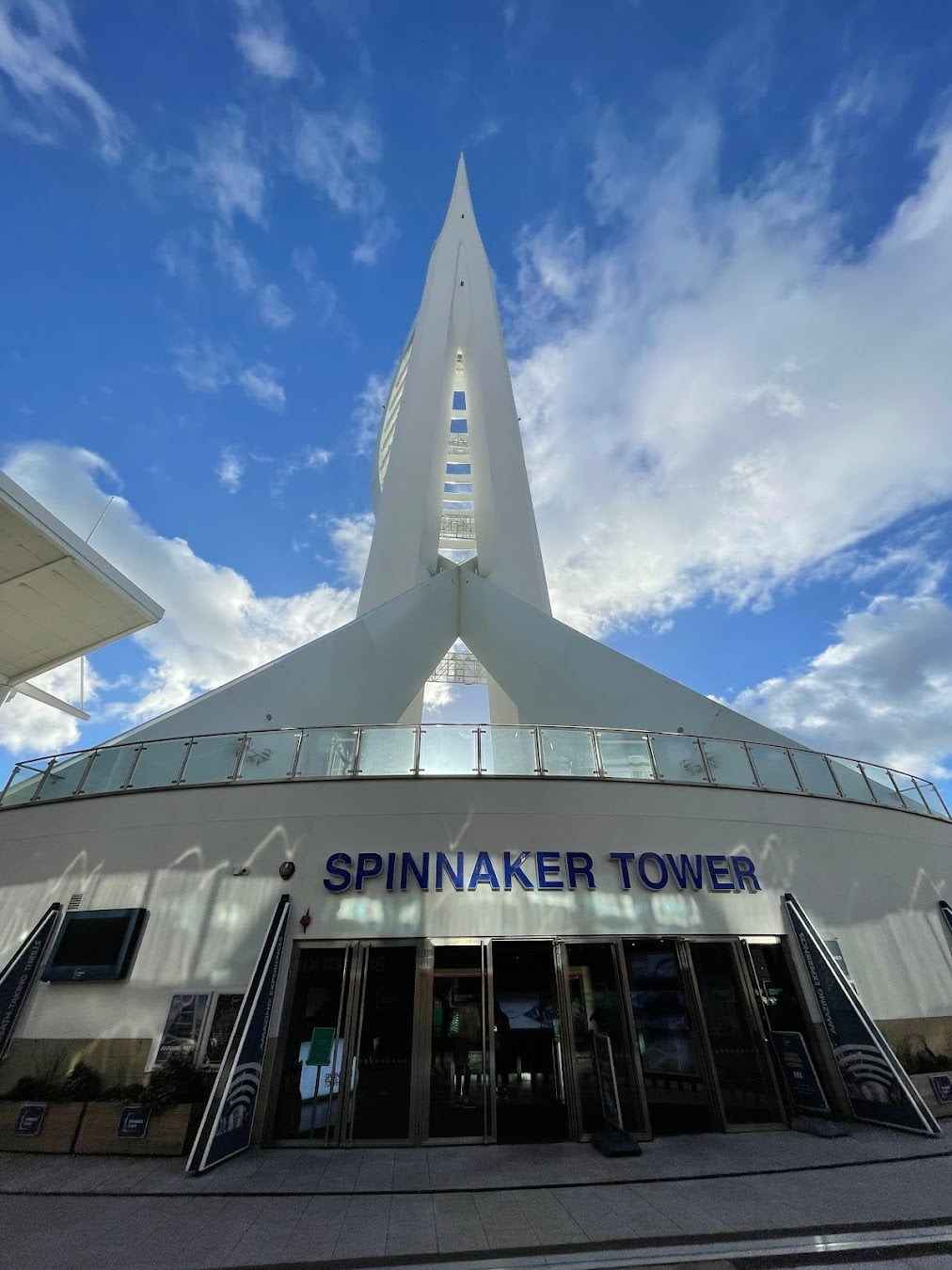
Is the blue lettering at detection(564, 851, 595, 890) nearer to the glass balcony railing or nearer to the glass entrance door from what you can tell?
the glass balcony railing

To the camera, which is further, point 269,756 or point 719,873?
point 269,756

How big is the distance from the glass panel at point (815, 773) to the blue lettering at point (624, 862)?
3235mm

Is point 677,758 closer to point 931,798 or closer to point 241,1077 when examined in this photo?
point 931,798

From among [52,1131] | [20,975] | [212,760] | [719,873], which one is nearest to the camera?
[52,1131]

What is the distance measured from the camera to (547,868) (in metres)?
7.28

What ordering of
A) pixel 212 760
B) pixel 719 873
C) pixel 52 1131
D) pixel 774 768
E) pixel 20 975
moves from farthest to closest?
pixel 774 768, pixel 212 760, pixel 719 873, pixel 20 975, pixel 52 1131

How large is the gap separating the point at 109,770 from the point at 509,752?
580 cm

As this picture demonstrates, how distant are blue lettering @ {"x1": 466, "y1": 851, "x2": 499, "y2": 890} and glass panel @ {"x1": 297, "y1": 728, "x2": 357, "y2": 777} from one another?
2096 mm

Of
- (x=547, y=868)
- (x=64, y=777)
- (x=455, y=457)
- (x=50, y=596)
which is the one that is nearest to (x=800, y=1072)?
(x=547, y=868)

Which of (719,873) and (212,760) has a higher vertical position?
(212,760)

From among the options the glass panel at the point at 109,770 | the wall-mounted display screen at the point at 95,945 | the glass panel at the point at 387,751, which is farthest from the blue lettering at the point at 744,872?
the glass panel at the point at 109,770

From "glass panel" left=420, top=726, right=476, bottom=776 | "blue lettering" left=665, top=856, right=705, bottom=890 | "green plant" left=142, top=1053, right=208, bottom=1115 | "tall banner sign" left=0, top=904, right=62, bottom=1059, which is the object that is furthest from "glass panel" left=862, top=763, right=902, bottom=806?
"tall banner sign" left=0, top=904, right=62, bottom=1059

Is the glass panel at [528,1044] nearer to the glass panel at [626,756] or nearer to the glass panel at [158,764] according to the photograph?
the glass panel at [626,756]

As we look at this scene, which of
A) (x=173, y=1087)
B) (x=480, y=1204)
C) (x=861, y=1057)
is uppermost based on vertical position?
(x=861, y=1057)
